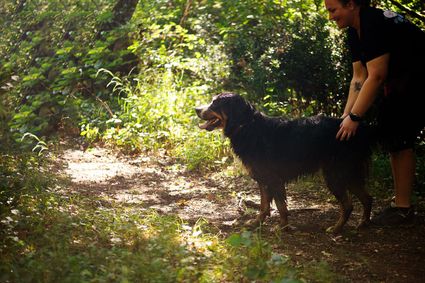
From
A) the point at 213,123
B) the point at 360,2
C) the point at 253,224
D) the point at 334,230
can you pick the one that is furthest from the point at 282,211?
the point at 360,2

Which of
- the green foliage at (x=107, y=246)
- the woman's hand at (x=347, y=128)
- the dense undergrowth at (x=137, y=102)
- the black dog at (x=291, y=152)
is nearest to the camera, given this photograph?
the green foliage at (x=107, y=246)

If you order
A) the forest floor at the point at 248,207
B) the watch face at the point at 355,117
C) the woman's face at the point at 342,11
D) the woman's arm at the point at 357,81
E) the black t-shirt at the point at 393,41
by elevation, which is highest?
the woman's face at the point at 342,11

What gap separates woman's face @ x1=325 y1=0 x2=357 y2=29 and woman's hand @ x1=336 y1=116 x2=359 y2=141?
0.81m

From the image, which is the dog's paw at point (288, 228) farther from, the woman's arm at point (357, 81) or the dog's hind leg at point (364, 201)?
the woman's arm at point (357, 81)

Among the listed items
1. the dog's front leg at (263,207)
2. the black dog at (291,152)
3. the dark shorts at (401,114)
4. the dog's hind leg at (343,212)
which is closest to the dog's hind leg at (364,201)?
the black dog at (291,152)

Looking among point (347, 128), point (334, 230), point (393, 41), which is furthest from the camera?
point (334, 230)

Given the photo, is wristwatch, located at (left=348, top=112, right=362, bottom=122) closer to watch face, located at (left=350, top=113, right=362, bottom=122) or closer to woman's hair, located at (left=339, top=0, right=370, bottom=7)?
watch face, located at (left=350, top=113, right=362, bottom=122)

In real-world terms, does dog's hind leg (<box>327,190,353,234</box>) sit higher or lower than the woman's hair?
lower

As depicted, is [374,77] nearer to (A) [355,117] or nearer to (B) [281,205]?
(A) [355,117]

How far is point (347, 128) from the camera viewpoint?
4188 mm

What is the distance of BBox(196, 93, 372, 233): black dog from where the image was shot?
14.7 feet


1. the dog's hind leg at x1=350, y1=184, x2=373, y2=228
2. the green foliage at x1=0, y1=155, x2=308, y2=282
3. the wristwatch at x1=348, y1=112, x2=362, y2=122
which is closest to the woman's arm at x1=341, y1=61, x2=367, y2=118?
the wristwatch at x1=348, y1=112, x2=362, y2=122

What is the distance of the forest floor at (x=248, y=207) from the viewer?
3783 millimetres

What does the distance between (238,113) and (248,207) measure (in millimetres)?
1162
